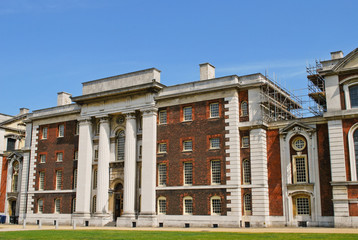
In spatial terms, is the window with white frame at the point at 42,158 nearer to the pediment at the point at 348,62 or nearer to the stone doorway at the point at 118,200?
the stone doorway at the point at 118,200

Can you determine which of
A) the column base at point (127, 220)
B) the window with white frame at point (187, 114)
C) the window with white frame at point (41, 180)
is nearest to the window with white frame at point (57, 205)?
the window with white frame at point (41, 180)

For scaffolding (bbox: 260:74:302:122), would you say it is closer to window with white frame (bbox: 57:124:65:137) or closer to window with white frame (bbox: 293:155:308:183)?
window with white frame (bbox: 293:155:308:183)

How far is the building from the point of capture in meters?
35.2

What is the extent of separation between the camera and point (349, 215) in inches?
1296

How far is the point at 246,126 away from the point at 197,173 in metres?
6.19

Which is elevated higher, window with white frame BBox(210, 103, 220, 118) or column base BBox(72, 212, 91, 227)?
window with white frame BBox(210, 103, 220, 118)

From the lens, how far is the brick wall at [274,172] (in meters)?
36.9

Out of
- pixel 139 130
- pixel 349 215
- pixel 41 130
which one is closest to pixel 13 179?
pixel 41 130

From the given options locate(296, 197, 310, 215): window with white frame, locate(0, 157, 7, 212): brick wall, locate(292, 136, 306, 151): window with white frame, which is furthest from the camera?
locate(0, 157, 7, 212): brick wall

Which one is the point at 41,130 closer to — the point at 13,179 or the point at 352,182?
the point at 13,179

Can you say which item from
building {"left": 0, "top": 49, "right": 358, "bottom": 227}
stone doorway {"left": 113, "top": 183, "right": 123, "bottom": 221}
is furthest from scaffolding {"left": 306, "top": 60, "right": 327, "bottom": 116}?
stone doorway {"left": 113, "top": 183, "right": 123, "bottom": 221}

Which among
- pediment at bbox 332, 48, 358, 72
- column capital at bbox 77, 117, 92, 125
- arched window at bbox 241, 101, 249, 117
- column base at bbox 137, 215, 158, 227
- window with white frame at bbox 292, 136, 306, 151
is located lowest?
column base at bbox 137, 215, 158, 227

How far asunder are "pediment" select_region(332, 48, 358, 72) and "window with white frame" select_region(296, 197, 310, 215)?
1088 centimetres

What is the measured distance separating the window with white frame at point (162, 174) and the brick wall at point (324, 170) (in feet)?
46.7
